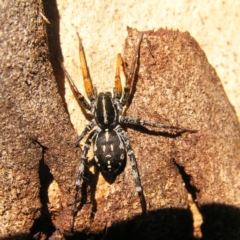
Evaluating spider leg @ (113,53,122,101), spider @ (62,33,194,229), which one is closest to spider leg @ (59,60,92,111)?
spider @ (62,33,194,229)

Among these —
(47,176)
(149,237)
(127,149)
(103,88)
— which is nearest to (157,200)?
(149,237)

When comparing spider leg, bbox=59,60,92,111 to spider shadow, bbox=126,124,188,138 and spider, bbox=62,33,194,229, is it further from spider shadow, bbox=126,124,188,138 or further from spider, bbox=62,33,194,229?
spider shadow, bbox=126,124,188,138

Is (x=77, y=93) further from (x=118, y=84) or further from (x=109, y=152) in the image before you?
(x=109, y=152)

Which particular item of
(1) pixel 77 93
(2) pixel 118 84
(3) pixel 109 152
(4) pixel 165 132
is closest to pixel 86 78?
(1) pixel 77 93

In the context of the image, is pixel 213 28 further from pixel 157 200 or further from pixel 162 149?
pixel 157 200

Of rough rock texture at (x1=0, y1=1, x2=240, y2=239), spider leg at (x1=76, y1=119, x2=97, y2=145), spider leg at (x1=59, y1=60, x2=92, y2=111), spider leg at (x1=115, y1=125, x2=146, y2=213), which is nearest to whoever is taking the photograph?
rough rock texture at (x1=0, y1=1, x2=240, y2=239)

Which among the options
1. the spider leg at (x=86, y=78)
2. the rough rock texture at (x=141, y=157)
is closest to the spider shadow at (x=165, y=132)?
the rough rock texture at (x=141, y=157)

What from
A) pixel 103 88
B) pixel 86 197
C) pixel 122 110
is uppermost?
pixel 103 88
